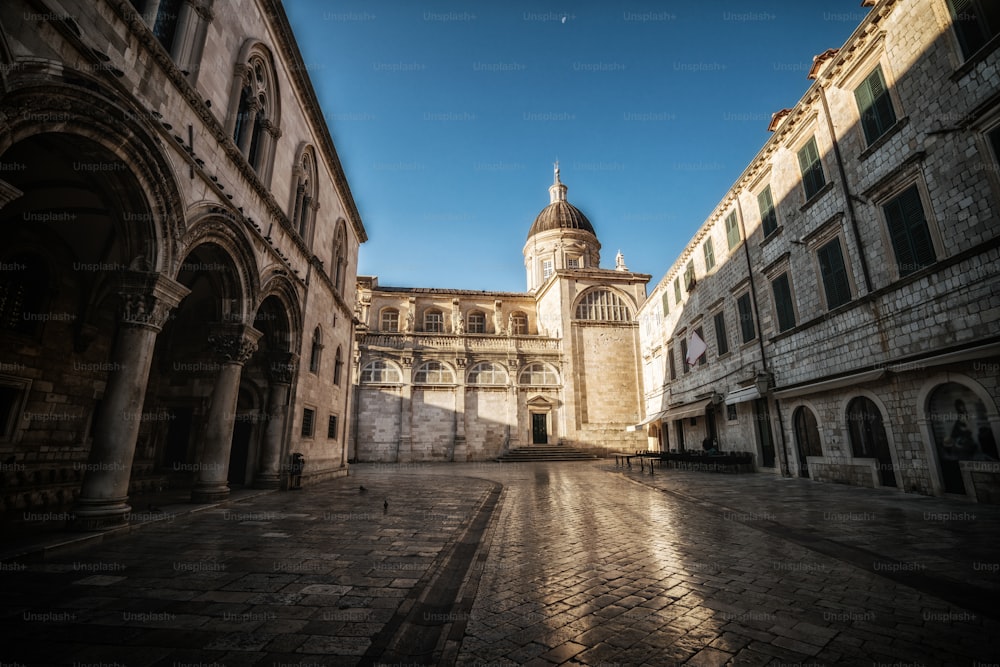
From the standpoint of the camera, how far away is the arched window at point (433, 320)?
3501 cm

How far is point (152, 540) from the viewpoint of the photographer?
6004 mm

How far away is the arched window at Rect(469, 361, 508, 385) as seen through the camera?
2992cm

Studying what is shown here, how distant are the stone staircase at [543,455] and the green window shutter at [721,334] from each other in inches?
483

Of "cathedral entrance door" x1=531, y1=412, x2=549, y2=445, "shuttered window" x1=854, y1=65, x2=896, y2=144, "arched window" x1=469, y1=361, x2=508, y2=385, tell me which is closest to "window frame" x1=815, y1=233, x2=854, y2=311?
"shuttered window" x1=854, y1=65, x2=896, y2=144

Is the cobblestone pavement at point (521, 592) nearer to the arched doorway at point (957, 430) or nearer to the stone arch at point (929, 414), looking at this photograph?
the arched doorway at point (957, 430)

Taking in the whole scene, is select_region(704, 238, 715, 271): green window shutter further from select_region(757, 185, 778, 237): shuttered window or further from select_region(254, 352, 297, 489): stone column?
select_region(254, 352, 297, 489): stone column

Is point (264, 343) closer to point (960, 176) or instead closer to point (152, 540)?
point (152, 540)

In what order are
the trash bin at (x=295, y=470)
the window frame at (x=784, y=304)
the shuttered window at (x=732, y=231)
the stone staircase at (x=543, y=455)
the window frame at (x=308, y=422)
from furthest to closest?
the stone staircase at (x=543, y=455), the shuttered window at (x=732, y=231), the window frame at (x=784, y=304), the window frame at (x=308, y=422), the trash bin at (x=295, y=470)

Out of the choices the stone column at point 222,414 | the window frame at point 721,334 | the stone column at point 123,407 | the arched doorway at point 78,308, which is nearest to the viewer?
the stone column at point 123,407

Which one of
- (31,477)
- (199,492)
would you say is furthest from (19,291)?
(199,492)

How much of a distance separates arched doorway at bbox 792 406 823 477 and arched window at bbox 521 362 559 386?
17.5 meters

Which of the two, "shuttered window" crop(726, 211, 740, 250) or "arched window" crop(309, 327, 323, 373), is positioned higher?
"shuttered window" crop(726, 211, 740, 250)

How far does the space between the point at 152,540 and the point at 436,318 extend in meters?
29.7

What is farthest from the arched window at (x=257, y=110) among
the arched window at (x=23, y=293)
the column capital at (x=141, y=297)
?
the arched window at (x=23, y=293)
